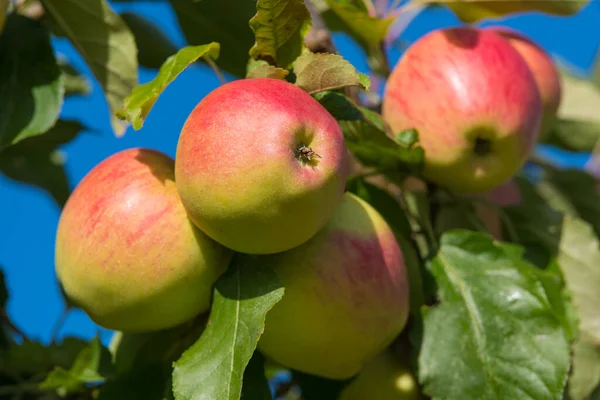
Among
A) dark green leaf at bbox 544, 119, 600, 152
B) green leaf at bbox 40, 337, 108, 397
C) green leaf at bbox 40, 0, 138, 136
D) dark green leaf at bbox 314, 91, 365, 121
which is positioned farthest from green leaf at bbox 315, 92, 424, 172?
dark green leaf at bbox 544, 119, 600, 152

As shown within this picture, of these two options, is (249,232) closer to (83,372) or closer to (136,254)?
(136,254)

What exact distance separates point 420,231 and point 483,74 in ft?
0.85

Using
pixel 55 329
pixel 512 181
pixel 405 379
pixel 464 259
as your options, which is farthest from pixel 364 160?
pixel 55 329

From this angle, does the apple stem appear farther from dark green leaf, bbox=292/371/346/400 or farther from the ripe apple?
the ripe apple

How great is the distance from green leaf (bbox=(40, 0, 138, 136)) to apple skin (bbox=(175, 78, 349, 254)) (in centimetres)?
32

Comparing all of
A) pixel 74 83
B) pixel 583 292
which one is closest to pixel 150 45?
pixel 74 83

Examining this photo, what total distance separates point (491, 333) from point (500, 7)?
52 cm

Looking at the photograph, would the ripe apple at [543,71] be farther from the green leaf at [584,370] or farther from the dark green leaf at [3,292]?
the dark green leaf at [3,292]

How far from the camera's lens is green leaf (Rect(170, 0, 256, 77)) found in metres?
1.18

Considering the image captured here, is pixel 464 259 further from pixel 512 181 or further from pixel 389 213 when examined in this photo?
pixel 512 181

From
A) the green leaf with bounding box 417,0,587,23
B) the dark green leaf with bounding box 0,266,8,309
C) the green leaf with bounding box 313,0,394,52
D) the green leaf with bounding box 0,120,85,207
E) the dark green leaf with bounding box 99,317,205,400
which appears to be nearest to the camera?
the dark green leaf with bounding box 99,317,205,400

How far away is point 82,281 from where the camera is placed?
0.91m

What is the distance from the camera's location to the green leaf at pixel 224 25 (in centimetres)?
118

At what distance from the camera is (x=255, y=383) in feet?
3.12
